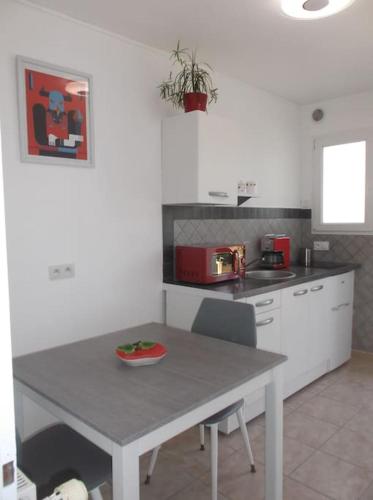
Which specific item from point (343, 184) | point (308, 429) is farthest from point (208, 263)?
point (343, 184)

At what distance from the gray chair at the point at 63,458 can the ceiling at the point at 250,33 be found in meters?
2.10

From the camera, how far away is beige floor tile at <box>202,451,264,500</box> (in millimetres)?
1970

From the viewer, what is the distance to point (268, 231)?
3.76 m

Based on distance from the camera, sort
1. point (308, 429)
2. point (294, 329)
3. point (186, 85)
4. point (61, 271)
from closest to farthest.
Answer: point (61, 271), point (308, 429), point (186, 85), point (294, 329)

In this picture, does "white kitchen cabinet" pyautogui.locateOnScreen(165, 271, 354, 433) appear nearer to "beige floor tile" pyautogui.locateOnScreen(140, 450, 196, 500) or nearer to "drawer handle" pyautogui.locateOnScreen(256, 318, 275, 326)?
"drawer handle" pyautogui.locateOnScreen(256, 318, 275, 326)

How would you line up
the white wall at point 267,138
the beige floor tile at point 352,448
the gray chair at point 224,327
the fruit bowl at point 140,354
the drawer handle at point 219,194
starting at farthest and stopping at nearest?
the white wall at point 267,138 → the drawer handle at point 219,194 → the beige floor tile at point 352,448 → the gray chair at point 224,327 → the fruit bowl at point 140,354

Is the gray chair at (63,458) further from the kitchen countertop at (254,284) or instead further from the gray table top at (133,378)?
A: the kitchen countertop at (254,284)

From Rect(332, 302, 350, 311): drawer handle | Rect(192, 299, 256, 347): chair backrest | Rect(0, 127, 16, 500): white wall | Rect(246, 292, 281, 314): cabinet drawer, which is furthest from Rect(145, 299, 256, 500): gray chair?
Rect(332, 302, 350, 311): drawer handle

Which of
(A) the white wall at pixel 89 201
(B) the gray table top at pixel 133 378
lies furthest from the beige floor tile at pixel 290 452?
(A) the white wall at pixel 89 201

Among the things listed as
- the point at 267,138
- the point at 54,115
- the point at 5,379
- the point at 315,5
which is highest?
the point at 315,5

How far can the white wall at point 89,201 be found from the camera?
2037mm

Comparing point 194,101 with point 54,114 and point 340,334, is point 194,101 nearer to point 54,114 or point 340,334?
point 54,114

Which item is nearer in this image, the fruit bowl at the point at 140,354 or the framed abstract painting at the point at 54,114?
the fruit bowl at the point at 140,354

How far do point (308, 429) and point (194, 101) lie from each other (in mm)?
2265
